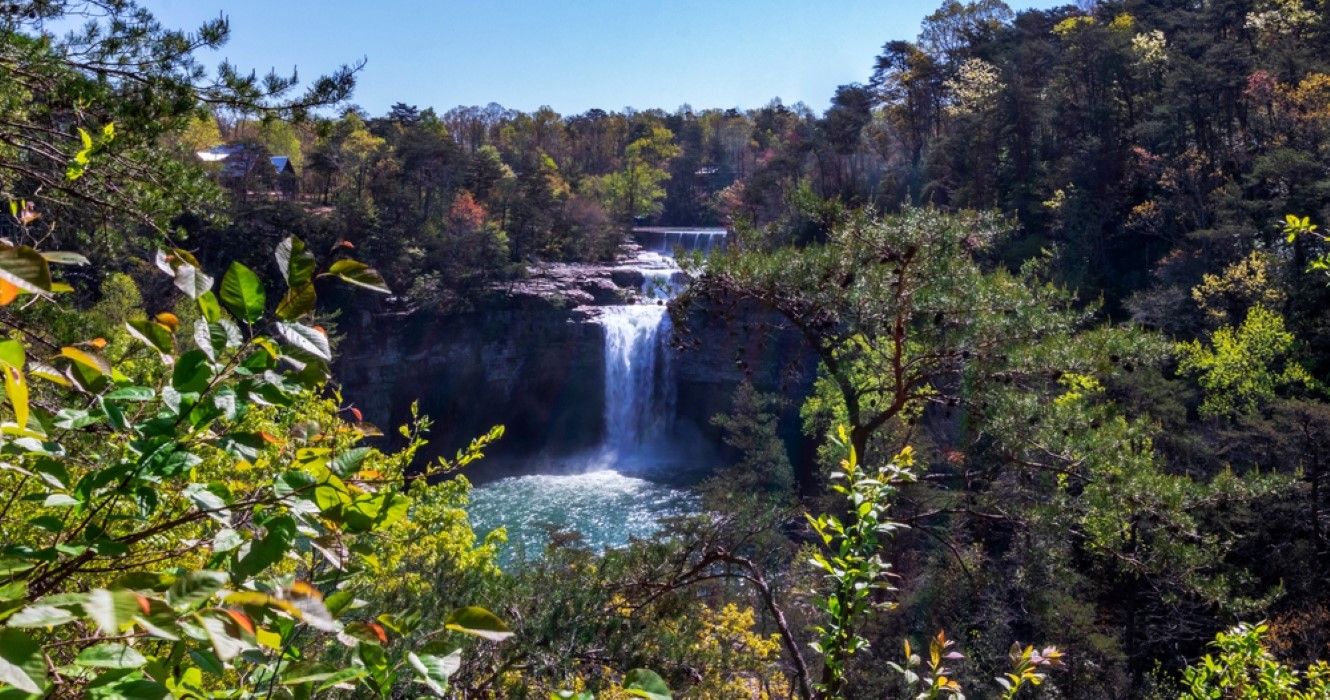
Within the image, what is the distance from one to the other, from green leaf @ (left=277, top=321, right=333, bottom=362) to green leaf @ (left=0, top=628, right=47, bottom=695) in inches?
19.0

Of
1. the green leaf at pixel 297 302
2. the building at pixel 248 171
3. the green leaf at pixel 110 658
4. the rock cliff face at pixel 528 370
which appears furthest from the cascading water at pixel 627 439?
the green leaf at pixel 110 658

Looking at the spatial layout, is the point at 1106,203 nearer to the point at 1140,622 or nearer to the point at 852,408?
the point at 1140,622

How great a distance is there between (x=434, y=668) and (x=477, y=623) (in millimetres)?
93

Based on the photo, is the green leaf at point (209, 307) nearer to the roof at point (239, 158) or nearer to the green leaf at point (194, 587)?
the green leaf at point (194, 587)

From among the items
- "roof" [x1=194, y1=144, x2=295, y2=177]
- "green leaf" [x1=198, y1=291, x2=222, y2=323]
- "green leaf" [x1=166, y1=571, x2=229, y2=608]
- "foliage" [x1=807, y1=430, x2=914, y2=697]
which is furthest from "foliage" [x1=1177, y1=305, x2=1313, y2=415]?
"roof" [x1=194, y1=144, x2=295, y2=177]

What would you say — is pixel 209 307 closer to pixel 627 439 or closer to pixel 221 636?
pixel 221 636

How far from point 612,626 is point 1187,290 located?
21873 mm

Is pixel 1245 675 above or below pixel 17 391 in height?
below

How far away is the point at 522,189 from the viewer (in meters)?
31.3

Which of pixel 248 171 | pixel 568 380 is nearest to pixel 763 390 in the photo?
pixel 568 380

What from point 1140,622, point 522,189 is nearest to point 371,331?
point 522,189

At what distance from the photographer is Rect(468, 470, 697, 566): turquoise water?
20.8 meters

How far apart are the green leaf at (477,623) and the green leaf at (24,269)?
1.87 ft

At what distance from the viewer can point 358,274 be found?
1160 mm
